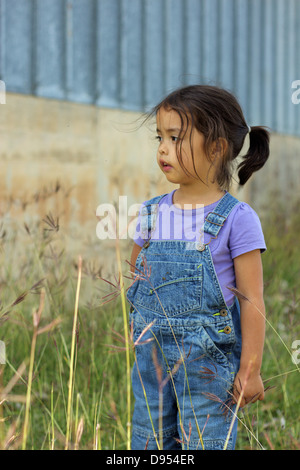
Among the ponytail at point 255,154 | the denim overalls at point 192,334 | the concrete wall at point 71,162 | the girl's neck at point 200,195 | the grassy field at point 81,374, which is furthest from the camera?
the concrete wall at point 71,162

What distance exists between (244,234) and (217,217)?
0.09 meters

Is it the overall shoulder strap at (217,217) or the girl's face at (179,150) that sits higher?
the girl's face at (179,150)

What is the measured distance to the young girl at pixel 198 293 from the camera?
1.65 metres

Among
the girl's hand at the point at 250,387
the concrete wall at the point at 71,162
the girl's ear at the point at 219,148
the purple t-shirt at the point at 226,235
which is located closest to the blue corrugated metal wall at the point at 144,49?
the concrete wall at the point at 71,162

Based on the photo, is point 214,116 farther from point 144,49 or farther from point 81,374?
point 144,49

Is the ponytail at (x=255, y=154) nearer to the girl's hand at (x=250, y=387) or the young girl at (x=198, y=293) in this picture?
the young girl at (x=198, y=293)

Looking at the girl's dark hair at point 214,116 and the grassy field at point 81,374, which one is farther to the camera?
the grassy field at point 81,374

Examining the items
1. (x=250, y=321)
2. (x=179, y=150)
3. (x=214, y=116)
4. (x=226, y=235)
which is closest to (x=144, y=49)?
(x=214, y=116)

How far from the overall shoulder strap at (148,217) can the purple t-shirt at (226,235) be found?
67 mm

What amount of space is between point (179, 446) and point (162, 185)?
213cm

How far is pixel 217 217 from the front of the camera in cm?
169

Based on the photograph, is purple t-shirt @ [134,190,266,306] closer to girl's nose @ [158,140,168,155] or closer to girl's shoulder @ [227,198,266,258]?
girl's shoulder @ [227,198,266,258]

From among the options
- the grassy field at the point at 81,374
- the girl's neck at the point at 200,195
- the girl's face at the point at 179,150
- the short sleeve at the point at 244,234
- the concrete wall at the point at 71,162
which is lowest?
the grassy field at the point at 81,374
